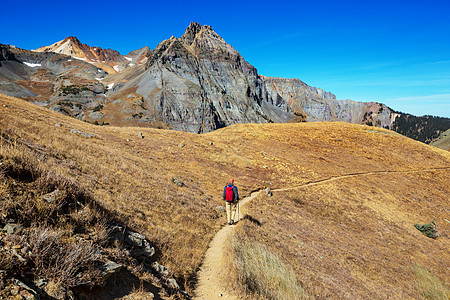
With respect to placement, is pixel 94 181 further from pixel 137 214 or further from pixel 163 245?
pixel 163 245

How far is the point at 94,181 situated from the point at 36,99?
8596 inches

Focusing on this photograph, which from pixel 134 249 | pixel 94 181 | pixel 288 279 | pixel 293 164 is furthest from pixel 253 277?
pixel 293 164

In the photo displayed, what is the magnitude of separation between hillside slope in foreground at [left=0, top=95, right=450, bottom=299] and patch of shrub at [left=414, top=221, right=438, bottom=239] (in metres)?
0.72

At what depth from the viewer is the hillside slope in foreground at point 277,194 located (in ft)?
32.8

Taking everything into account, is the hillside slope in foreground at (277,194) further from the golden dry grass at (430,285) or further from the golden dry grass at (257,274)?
the golden dry grass at (257,274)

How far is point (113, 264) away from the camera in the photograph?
5152 mm

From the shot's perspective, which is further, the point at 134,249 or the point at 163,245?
the point at 163,245

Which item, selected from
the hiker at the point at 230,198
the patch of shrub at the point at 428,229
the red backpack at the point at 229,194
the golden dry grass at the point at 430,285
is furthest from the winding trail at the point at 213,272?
the patch of shrub at the point at 428,229

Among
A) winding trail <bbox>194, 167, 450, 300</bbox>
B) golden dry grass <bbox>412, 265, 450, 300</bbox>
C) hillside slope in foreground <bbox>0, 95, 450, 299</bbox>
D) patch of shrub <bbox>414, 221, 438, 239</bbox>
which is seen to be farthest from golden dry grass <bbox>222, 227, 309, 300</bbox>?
patch of shrub <bbox>414, 221, 438, 239</bbox>

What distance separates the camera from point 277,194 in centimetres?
2216

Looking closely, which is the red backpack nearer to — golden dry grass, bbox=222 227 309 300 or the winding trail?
the winding trail

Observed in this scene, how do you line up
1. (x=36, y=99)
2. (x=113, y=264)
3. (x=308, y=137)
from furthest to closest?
(x=36, y=99)
(x=308, y=137)
(x=113, y=264)

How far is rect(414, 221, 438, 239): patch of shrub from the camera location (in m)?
21.8

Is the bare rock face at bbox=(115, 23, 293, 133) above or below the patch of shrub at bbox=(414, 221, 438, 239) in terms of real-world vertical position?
above
